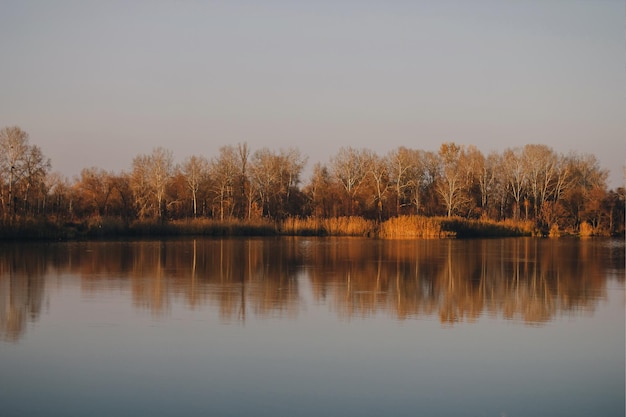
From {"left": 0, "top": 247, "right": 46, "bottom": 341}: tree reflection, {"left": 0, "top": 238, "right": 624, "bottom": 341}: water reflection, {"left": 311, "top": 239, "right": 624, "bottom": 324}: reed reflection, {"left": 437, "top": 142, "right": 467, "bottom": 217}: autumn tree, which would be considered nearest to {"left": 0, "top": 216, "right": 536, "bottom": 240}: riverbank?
{"left": 437, "top": 142, "right": 467, "bottom": 217}: autumn tree

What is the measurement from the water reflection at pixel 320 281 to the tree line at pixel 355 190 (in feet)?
76.8

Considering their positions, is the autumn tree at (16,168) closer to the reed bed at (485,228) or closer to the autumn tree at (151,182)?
the autumn tree at (151,182)

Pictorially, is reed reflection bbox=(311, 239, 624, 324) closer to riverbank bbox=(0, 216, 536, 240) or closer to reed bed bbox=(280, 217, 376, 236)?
riverbank bbox=(0, 216, 536, 240)

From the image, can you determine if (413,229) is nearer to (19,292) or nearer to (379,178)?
(379,178)

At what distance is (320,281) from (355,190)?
36.1 metres

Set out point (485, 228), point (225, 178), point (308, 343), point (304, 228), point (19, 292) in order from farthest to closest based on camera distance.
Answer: point (225, 178), point (485, 228), point (304, 228), point (19, 292), point (308, 343)

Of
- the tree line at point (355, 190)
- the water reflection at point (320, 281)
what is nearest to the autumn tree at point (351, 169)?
the tree line at point (355, 190)

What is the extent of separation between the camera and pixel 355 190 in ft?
166

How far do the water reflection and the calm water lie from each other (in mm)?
75

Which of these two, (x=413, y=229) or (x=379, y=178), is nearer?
(x=413, y=229)

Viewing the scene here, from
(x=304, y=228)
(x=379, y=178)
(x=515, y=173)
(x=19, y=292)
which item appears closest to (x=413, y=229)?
(x=304, y=228)

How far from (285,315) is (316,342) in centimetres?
199

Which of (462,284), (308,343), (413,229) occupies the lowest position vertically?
(308,343)

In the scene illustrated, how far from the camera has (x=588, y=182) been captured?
2208 inches
